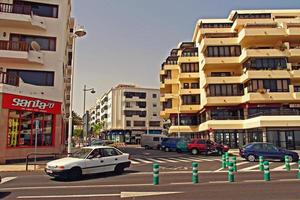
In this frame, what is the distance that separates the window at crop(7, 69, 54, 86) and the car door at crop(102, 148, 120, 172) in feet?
46.0

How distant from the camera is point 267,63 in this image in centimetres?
4000

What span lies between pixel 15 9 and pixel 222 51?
28178 millimetres

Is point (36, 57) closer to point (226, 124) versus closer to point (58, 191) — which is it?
point (58, 191)

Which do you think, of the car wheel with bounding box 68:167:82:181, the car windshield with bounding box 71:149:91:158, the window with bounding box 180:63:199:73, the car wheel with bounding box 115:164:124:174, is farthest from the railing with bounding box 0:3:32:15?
the window with bounding box 180:63:199:73

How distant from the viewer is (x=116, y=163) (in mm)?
15883

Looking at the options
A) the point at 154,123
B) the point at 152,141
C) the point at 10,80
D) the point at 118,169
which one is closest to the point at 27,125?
the point at 10,80

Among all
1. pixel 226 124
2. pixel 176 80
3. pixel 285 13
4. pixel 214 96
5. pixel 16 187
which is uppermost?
pixel 285 13

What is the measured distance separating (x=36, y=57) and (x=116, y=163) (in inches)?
583

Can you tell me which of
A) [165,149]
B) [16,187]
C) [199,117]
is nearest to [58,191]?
[16,187]

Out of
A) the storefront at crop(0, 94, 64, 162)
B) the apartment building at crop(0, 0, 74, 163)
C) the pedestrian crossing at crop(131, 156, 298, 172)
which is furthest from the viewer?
the apartment building at crop(0, 0, 74, 163)

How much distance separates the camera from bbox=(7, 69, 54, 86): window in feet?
86.4

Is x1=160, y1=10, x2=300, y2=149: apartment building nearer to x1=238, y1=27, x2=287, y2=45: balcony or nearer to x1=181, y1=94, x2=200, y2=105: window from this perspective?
x1=238, y1=27, x2=287, y2=45: balcony

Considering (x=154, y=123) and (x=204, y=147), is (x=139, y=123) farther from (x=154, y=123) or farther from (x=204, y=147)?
(x=204, y=147)

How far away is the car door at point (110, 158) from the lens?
15.4 m
